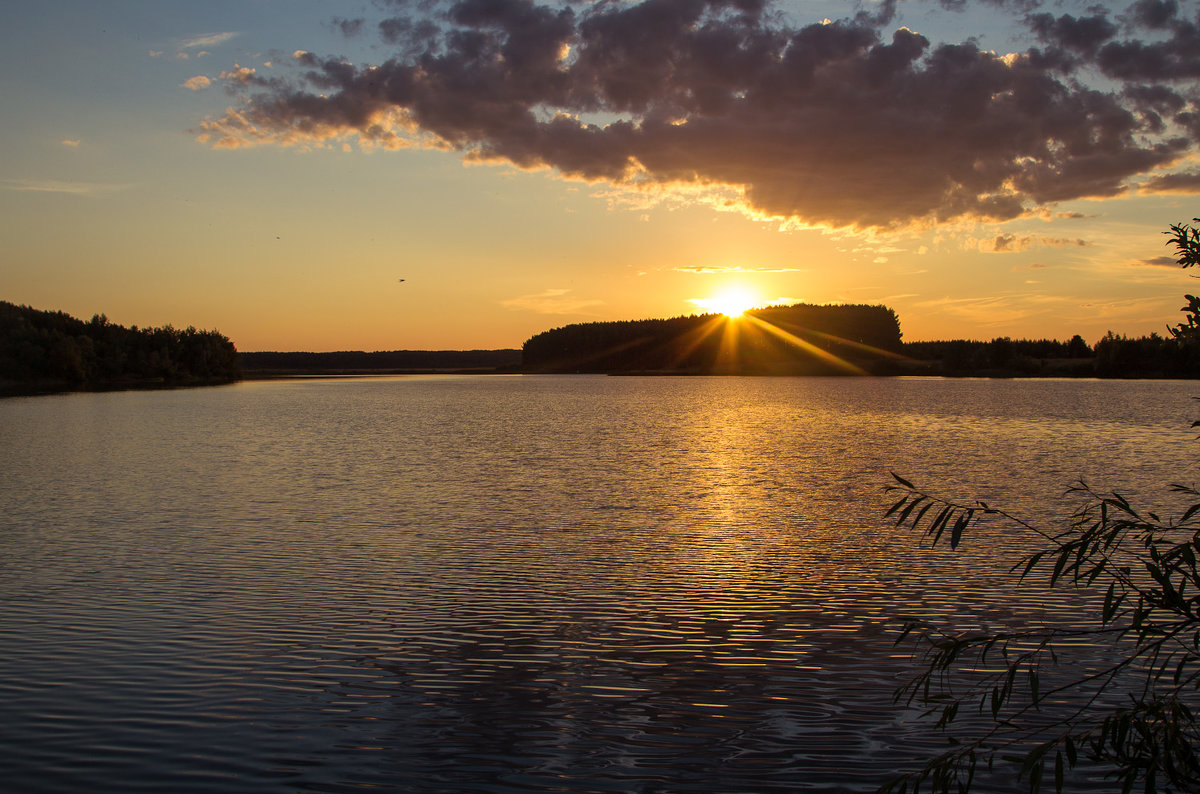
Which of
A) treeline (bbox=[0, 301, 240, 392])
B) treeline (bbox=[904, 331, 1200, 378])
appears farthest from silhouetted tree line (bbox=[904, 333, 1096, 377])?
treeline (bbox=[0, 301, 240, 392])

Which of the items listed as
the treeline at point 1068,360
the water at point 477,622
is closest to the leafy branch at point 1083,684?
the water at point 477,622

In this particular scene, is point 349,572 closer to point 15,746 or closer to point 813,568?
point 15,746

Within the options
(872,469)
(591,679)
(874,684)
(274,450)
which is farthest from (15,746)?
(274,450)

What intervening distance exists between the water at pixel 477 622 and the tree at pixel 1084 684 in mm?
651

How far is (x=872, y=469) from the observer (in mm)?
28375

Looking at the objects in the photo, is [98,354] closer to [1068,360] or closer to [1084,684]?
[1084,684]

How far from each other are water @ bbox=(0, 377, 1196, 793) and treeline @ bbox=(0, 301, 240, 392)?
338 ft

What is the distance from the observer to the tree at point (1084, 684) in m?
4.14

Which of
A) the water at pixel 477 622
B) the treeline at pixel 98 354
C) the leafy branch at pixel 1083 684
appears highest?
the treeline at pixel 98 354

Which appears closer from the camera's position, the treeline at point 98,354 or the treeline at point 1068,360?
the treeline at point 98,354

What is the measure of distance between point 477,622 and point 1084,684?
22.3ft

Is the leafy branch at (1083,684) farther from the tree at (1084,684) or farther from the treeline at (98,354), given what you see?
the treeline at (98,354)

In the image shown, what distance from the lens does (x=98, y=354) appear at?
13175cm

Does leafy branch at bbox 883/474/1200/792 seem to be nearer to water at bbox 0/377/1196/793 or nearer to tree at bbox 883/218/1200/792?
tree at bbox 883/218/1200/792
